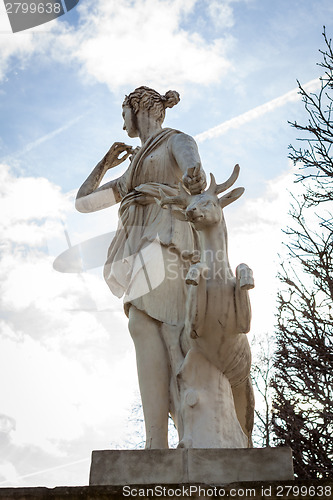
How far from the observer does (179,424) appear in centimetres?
385

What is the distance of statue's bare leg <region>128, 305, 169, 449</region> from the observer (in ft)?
13.0

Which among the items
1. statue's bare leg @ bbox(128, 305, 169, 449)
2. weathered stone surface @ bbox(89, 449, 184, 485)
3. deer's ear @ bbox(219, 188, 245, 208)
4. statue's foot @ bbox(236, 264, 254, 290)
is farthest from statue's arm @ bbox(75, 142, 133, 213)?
weathered stone surface @ bbox(89, 449, 184, 485)

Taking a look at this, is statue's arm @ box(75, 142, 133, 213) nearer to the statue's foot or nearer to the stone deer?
the stone deer

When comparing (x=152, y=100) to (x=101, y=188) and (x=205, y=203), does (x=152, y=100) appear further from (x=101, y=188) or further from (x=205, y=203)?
(x=205, y=203)

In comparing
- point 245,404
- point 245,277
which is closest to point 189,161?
point 245,277

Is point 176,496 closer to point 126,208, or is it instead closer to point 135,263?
point 135,263

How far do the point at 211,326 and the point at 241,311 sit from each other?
0.20 meters

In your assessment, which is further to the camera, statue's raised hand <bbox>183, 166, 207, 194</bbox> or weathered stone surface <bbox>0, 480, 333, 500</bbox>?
statue's raised hand <bbox>183, 166, 207, 194</bbox>

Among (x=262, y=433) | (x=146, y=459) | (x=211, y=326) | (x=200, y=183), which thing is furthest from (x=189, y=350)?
(x=262, y=433)

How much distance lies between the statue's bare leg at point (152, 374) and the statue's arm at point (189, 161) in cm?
95
